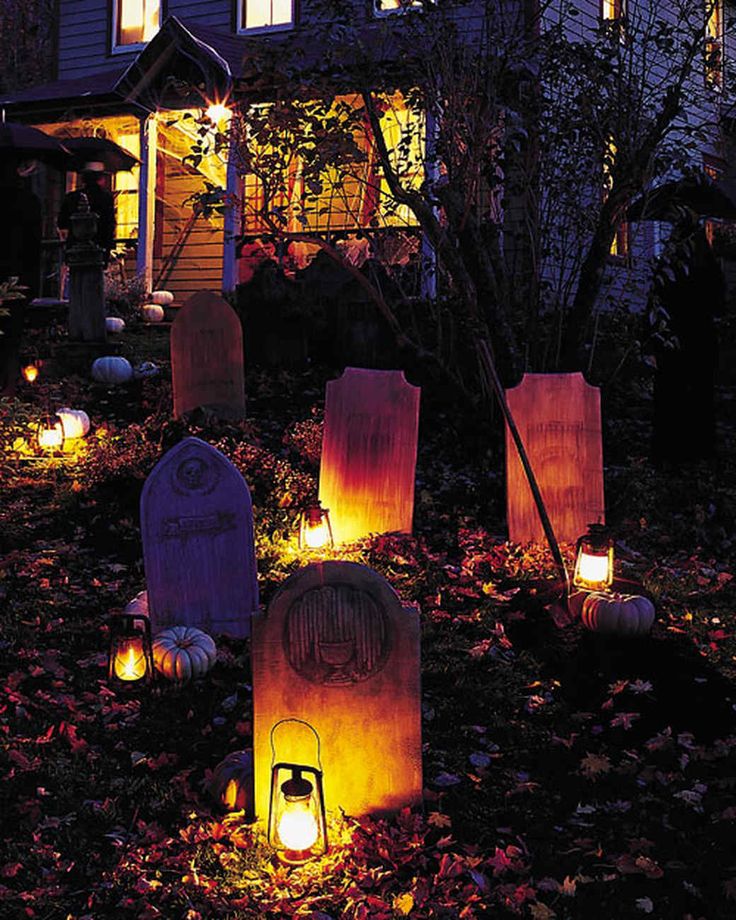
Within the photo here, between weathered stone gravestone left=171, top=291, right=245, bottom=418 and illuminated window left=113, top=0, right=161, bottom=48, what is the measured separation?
12135mm

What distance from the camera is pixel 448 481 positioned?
8.47 metres

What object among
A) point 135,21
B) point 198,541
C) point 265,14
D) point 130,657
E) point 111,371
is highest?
point 135,21

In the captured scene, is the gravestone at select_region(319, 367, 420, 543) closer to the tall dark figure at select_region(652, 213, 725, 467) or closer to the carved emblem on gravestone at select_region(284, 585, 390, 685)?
the tall dark figure at select_region(652, 213, 725, 467)

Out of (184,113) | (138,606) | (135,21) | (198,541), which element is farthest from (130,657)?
(135,21)

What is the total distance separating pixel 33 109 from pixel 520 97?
1162cm

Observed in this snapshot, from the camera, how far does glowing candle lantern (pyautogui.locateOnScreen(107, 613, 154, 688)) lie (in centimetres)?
470

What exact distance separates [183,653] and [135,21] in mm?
17670

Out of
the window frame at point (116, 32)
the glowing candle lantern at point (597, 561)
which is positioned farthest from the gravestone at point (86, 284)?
the window frame at point (116, 32)

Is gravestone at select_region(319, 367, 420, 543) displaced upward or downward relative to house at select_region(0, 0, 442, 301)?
downward

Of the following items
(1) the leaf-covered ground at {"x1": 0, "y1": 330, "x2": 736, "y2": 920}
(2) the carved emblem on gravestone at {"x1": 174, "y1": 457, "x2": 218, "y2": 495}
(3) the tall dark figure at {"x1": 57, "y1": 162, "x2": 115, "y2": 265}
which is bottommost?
(1) the leaf-covered ground at {"x1": 0, "y1": 330, "x2": 736, "y2": 920}

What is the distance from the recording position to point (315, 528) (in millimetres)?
6621

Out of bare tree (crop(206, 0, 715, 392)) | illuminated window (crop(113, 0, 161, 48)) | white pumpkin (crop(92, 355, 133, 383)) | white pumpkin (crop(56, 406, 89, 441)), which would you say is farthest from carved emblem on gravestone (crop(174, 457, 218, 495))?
illuminated window (crop(113, 0, 161, 48))

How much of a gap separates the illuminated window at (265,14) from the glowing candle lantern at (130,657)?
1568 cm

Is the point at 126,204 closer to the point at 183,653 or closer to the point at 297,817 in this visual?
the point at 183,653
